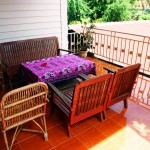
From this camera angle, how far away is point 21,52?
11.6 feet

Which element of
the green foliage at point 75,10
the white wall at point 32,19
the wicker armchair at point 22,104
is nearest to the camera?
the wicker armchair at point 22,104

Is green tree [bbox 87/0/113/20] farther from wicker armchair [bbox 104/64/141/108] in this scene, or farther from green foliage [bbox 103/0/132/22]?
wicker armchair [bbox 104/64/141/108]

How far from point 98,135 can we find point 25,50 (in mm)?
2344

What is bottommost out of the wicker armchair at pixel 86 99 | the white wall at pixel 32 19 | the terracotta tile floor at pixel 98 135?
the terracotta tile floor at pixel 98 135

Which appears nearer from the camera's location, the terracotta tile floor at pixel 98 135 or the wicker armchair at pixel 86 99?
the wicker armchair at pixel 86 99

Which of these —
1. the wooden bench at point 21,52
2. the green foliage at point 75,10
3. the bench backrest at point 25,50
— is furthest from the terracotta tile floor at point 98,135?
the green foliage at point 75,10

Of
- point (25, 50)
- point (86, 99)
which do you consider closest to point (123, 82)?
point (86, 99)

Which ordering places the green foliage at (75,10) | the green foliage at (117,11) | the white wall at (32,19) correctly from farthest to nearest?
the green foliage at (117,11) < the green foliage at (75,10) < the white wall at (32,19)

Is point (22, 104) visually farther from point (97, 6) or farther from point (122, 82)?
point (97, 6)

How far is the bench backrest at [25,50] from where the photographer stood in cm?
331

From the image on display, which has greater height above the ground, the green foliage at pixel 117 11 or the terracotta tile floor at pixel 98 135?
the green foliage at pixel 117 11

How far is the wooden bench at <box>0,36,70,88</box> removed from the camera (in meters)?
3.27

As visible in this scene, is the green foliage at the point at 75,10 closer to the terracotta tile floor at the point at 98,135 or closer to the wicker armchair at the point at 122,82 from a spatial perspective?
the wicker armchair at the point at 122,82

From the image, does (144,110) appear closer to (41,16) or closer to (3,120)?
(3,120)
